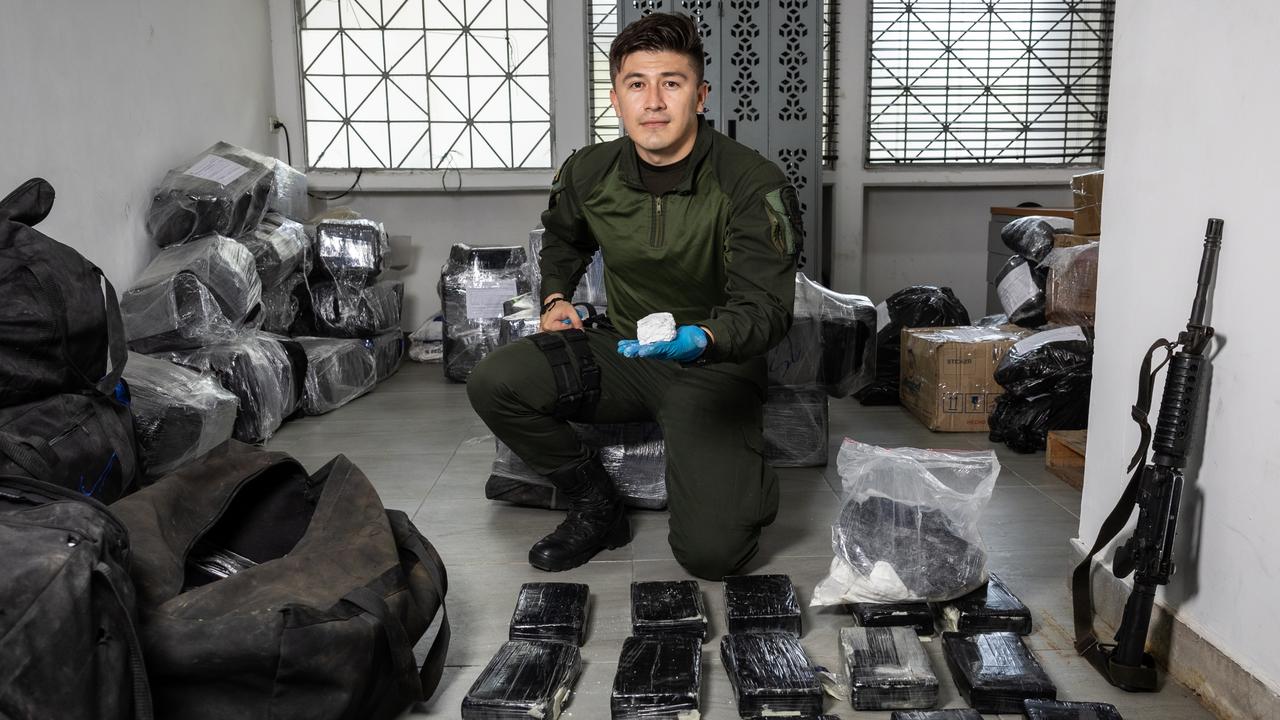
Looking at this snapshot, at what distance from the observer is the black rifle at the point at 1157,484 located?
153cm

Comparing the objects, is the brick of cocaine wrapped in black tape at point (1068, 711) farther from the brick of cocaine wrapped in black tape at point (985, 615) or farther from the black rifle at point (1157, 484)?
the brick of cocaine wrapped in black tape at point (985, 615)

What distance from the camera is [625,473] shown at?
→ 2629 millimetres

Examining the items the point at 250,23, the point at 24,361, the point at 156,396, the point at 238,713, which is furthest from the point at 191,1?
the point at 238,713

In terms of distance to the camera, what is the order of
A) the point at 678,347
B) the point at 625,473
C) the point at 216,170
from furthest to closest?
1. the point at 216,170
2. the point at 625,473
3. the point at 678,347

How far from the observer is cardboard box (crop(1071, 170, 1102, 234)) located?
11.2ft

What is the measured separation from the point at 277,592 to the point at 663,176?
125 centimetres

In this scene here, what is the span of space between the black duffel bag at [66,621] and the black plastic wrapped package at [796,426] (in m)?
2.03

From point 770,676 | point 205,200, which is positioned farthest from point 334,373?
point 770,676

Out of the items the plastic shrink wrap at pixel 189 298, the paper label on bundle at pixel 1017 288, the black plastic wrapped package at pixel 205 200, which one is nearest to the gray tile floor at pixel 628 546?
the plastic shrink wrap at pixel 189 298

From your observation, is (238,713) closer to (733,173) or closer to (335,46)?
(733,173)

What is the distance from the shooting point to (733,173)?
220 cm

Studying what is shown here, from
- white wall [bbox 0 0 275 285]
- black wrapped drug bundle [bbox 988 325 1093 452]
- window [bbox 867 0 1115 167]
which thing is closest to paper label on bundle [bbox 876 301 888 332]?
black wrapped drug bundle [bbox 988 325 1093 452]

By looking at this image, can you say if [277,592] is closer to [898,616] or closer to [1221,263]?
[898,616]

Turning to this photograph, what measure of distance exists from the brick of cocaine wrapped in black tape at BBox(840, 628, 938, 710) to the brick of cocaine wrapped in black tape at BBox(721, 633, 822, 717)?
0.08 meters
